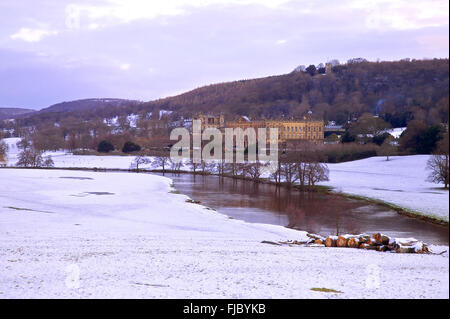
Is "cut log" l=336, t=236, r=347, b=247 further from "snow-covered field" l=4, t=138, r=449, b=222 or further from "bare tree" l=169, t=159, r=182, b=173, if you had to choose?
"bare tree" l=169, t=159, r=182, b=173

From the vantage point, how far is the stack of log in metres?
11.4

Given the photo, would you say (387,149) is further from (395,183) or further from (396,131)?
(396,131)

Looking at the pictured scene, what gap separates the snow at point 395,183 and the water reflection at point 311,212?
1.69 m

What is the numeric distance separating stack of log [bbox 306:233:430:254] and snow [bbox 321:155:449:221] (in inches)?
265

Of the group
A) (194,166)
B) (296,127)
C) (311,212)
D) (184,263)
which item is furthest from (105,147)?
(184,263)

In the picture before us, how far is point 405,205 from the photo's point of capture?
21844 mm

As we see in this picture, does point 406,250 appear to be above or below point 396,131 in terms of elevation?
below

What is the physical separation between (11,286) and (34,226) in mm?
7714

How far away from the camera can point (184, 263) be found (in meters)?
9.56

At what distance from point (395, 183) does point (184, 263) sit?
26.3 metres

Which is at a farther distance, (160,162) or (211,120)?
(211,120)
